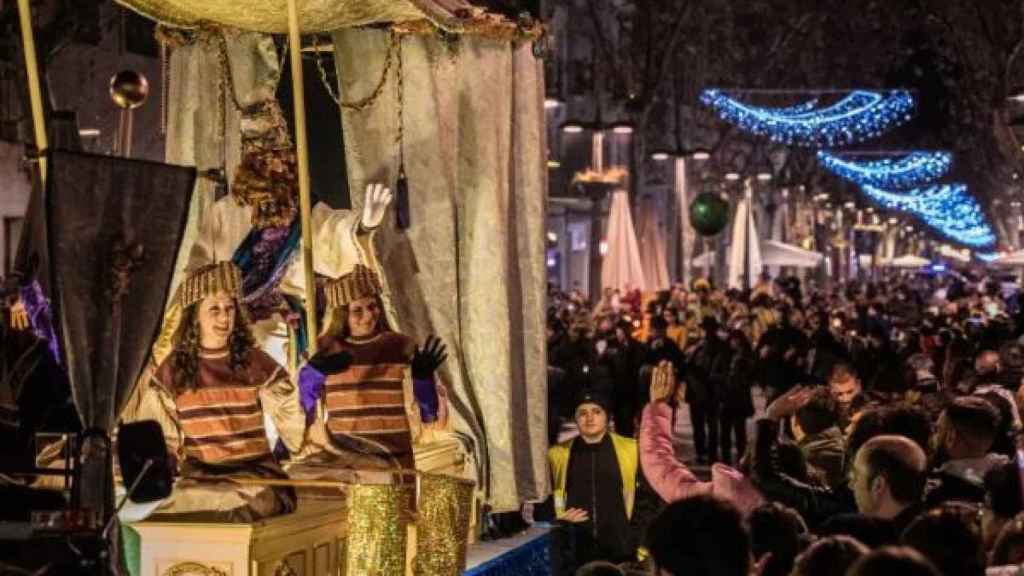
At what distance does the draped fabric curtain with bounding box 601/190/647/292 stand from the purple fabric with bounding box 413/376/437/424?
22.4 meters

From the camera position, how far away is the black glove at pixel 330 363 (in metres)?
9.58

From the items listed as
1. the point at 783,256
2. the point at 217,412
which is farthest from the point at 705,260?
the point at 217,412

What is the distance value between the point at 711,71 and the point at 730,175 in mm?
3702

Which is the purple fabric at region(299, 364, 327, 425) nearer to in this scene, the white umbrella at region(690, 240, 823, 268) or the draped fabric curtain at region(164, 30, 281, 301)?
the draped fabric curtain at region(164, 30, 281, 301)

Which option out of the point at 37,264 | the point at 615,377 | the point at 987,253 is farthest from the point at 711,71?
the point at 987,253

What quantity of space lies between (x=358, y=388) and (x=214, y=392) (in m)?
1.07

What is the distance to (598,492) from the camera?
1045 cm

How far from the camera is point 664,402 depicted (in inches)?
370

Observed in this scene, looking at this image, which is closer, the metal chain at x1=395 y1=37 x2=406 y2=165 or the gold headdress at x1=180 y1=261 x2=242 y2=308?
the gold headdress at x1=180 y1=261 x2=242 y2=308

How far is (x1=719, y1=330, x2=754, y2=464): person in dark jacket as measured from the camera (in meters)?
23.9

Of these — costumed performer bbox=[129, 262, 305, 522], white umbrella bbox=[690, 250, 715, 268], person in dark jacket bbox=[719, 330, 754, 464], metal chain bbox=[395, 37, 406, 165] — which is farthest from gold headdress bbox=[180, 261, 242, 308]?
white umbrella bbox=[690, 250, 715, 268]

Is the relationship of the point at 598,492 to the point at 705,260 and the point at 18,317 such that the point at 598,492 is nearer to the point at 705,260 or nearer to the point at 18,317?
the point at 18,317

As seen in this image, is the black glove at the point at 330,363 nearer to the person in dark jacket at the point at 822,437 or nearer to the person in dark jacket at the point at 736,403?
the person in dark jacket at the point at 822,437

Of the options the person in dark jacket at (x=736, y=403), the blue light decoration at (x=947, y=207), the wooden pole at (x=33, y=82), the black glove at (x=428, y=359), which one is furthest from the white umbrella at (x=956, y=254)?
the wooden pole at (x=33, y=82)
